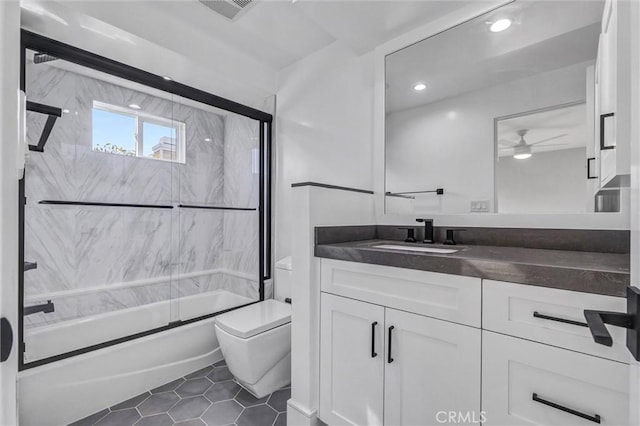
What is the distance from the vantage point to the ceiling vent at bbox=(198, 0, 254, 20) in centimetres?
187

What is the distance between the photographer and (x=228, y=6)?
1.91 meters

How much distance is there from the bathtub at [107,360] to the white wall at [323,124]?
961 mm

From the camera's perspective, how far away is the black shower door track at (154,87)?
1.51 meters

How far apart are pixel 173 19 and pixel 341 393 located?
252 centimetres

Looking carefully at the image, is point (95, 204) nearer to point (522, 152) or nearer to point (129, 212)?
point (129, 212)

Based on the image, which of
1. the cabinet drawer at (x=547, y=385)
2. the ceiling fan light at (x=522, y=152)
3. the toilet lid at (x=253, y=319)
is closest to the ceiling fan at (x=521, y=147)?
the ceiling fan light at (x=522, y=152)

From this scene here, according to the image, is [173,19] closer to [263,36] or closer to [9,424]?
[263,36]

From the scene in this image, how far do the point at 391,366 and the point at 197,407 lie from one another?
1197mm

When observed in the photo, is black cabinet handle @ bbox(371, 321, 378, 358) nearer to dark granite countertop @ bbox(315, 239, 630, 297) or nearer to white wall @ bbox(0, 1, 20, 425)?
dark granite countertop @ bbox(315, 239, 630, 297)

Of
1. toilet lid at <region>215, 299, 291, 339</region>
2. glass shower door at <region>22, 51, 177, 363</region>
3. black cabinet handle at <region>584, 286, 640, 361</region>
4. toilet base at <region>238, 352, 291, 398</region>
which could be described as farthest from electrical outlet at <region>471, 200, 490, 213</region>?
glass shower door at <region>22, 51, 177, 363</region>

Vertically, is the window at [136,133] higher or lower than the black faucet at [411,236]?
higher

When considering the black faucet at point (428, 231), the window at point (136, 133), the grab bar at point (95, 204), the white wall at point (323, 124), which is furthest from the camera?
the window at point (136, 133)

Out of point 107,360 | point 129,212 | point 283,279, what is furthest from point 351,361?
point 129,212

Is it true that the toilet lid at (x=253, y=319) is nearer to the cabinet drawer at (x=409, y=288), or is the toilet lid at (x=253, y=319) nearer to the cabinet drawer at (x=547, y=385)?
the cabinet drawer at (x=409, y=288)
